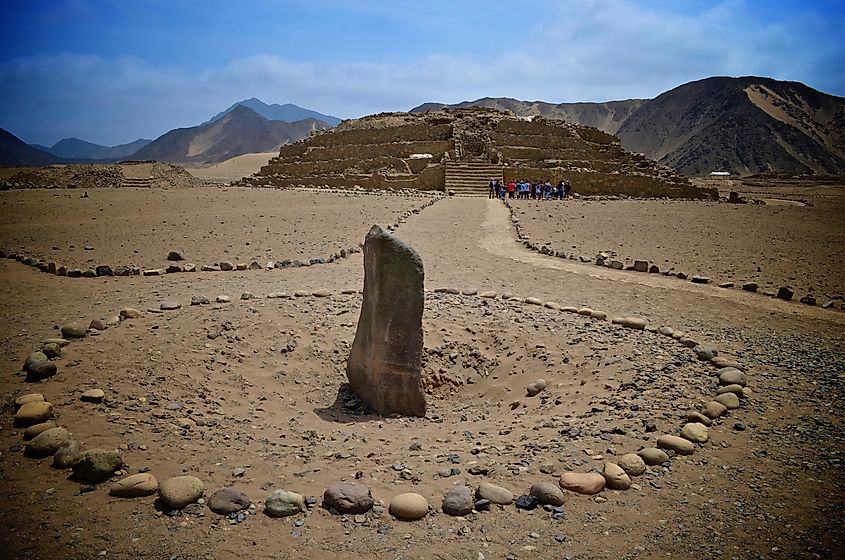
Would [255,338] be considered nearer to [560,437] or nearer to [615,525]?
[560,437]

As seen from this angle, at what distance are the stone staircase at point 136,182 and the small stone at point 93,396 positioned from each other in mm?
34252

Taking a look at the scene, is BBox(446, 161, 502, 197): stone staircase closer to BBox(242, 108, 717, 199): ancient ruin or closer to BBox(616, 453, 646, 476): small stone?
BBox(242, 108, 717, 199): ancient ruin

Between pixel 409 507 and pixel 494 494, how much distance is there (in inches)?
21.5

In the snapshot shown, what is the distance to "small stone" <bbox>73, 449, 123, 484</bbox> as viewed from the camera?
11.0 ft

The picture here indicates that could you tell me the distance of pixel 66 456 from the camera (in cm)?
353

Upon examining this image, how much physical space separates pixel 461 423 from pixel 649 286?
5688 millimetres

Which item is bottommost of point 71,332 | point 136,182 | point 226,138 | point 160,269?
point 71,332

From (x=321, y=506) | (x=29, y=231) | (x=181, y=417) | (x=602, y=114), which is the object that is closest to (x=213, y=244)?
(x=29, y=231)

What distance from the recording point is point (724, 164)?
93.1 metres

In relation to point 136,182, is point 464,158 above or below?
above

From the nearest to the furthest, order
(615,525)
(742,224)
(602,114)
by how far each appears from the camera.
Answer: (615,525)
(742,224)
(602,114)

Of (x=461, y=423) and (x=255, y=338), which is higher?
(x=255, y=338)

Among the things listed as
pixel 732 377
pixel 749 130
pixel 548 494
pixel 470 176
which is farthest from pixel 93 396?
pixel 749 130

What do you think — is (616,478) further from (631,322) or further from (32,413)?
(32,413)
